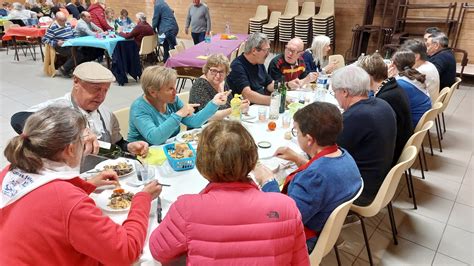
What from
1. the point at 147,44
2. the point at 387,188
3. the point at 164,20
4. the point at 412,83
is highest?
the point at 164,20

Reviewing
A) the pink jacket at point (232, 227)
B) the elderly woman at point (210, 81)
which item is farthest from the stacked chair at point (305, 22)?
the pink jacket at point (232, 227)

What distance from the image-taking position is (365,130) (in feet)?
6.41

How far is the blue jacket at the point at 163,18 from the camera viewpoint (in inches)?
276

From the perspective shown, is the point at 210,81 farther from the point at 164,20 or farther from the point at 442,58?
the point at 164,20

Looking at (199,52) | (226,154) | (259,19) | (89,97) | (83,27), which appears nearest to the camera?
(226,154)

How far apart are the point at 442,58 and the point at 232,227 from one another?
435 centimetres

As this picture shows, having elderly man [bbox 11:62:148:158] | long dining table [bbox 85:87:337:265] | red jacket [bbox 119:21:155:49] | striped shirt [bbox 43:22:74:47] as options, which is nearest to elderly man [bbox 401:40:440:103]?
long dining table [bbox 85:87:337:265]

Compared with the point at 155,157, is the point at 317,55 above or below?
above

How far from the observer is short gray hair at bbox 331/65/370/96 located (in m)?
2.09

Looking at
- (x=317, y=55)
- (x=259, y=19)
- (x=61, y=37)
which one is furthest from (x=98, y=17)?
(x=317, y=55)

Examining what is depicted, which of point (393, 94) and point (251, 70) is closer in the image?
point (393, 94)

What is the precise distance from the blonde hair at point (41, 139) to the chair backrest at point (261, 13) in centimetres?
862

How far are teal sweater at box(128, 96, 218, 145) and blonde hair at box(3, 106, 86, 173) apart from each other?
3.20 feet

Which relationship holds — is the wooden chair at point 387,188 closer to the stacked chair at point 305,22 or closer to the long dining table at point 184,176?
the long dining table at point 184,176
